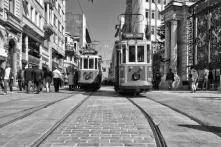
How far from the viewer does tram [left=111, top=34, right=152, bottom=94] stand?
54.5ft

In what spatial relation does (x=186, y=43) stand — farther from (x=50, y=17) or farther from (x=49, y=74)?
(x=50, y=17)

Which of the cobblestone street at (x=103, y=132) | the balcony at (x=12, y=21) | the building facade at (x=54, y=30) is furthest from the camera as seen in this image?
the building facade at (x=54, y=30)

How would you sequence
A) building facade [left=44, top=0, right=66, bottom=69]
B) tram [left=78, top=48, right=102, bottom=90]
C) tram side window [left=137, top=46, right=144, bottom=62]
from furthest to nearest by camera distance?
building facade [left=44, top=0, right=66, bottom=69] → tram [left=78, top=48, right=102, bottom=90] → tram side window [left=137, top=46, right=144, bottom=62]

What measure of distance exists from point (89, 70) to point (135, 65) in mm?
8226

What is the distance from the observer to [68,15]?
96.1 meters

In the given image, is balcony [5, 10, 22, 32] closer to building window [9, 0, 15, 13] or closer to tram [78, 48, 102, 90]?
building window [9, 0, 15, 13]

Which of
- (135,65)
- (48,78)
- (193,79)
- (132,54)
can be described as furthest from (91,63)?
(135,65)

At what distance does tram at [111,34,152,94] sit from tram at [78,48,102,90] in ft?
23.6

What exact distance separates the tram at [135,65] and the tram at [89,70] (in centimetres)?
719

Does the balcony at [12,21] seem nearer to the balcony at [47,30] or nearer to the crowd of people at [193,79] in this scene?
the balcony at [47,30]

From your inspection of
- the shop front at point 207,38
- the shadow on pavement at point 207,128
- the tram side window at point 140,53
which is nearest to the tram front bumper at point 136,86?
the tram side window at point 140,53

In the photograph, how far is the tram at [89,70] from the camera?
2423 cm

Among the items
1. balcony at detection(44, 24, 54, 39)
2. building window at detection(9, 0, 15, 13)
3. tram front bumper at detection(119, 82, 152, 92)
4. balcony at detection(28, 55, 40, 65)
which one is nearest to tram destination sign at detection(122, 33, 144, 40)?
tram front bumper at detection(119, 82, 152, 92)

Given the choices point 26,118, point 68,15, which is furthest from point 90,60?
point 68,15
